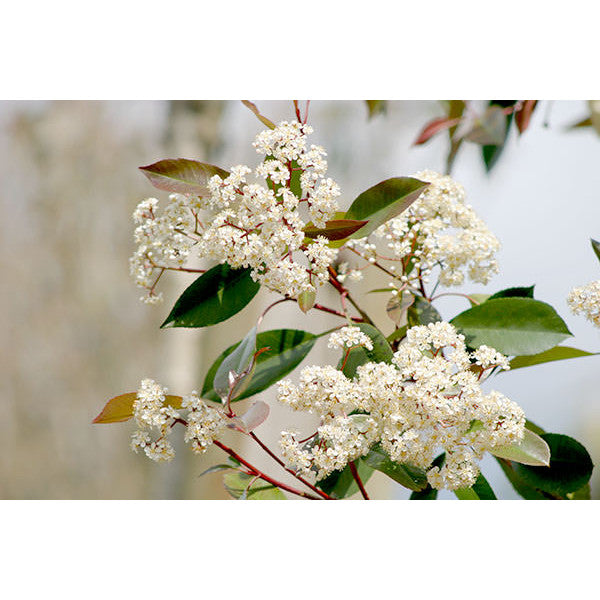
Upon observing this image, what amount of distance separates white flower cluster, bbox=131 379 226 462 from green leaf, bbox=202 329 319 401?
140 mm

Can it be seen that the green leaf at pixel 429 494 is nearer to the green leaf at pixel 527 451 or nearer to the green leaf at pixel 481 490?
the green leaf at pixel 481 490

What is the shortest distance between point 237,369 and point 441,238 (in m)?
0.24

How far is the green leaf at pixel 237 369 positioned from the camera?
55cm

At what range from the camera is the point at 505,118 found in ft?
2.86

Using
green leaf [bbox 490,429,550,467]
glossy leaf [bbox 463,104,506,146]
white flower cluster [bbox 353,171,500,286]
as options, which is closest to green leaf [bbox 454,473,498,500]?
green leaf [bbox 490,429,550,467]

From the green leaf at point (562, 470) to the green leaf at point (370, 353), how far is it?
8.2 inches

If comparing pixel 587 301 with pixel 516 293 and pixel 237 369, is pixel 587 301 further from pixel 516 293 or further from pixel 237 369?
pixel 237 369

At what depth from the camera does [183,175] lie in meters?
0.58

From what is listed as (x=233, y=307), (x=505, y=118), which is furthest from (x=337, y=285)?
(x=505, y=118)

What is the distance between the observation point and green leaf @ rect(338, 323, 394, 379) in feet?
1.88

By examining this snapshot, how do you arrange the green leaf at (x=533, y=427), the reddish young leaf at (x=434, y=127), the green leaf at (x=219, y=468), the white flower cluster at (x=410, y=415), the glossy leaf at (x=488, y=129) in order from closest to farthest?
the white flower cluster at (x=410, y=415)
the green leaf at (x=219, y=468)
the green leaf at (x=533, y=427)
the glossy leaf at (x=488, y=129)
the reddish young leaf at (x=434, y=127)

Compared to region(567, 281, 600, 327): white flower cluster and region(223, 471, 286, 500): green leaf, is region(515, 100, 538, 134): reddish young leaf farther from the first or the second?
region(223, 471, 286, 500): green leaf

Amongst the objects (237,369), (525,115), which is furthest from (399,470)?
(525,115)

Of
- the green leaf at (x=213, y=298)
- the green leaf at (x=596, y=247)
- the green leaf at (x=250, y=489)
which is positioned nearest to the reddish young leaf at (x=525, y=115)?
the green leaf at (x=596, y=247)
